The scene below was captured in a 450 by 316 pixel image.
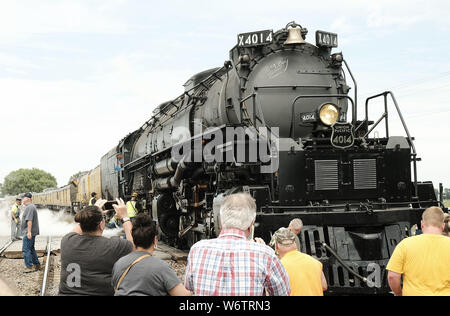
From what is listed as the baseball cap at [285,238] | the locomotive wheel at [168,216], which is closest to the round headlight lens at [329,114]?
the baseball cap at [285,238]

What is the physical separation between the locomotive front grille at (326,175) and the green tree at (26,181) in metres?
115

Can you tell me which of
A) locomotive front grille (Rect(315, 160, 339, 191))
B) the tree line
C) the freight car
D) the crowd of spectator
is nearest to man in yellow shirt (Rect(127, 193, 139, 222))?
the freight car

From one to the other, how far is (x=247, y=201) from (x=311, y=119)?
488 cm

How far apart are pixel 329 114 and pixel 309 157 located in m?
0.95

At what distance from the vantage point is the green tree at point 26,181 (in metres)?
114

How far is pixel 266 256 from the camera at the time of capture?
10.2ft

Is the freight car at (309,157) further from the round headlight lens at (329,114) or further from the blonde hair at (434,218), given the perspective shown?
the blonde hair at (434,218)

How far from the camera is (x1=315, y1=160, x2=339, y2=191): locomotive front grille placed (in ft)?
23.9

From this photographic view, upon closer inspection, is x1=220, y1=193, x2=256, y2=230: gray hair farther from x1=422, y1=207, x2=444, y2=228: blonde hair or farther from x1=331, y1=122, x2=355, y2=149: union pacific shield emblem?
x1=331, y1=122, x2=355, y2=149: union pacific shield emblem

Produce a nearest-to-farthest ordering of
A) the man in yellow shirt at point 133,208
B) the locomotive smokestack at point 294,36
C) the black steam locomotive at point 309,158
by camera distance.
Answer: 1. the black steam locomotive at point 309,158
2. the locomotive smokestack at point 294,36
3. the man in yellow shirt at point 133,208

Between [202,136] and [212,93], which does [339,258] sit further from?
[212,93]

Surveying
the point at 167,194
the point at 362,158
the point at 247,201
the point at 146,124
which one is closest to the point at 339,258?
the point at 362,158

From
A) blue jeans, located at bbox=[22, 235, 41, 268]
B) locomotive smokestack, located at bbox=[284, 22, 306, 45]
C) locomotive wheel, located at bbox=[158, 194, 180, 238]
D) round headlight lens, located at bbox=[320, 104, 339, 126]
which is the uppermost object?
locomotive smokestack, located at bbox=[284, 22, 306, 45]

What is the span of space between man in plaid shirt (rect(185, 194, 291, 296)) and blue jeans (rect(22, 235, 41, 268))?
8156 millimetres
